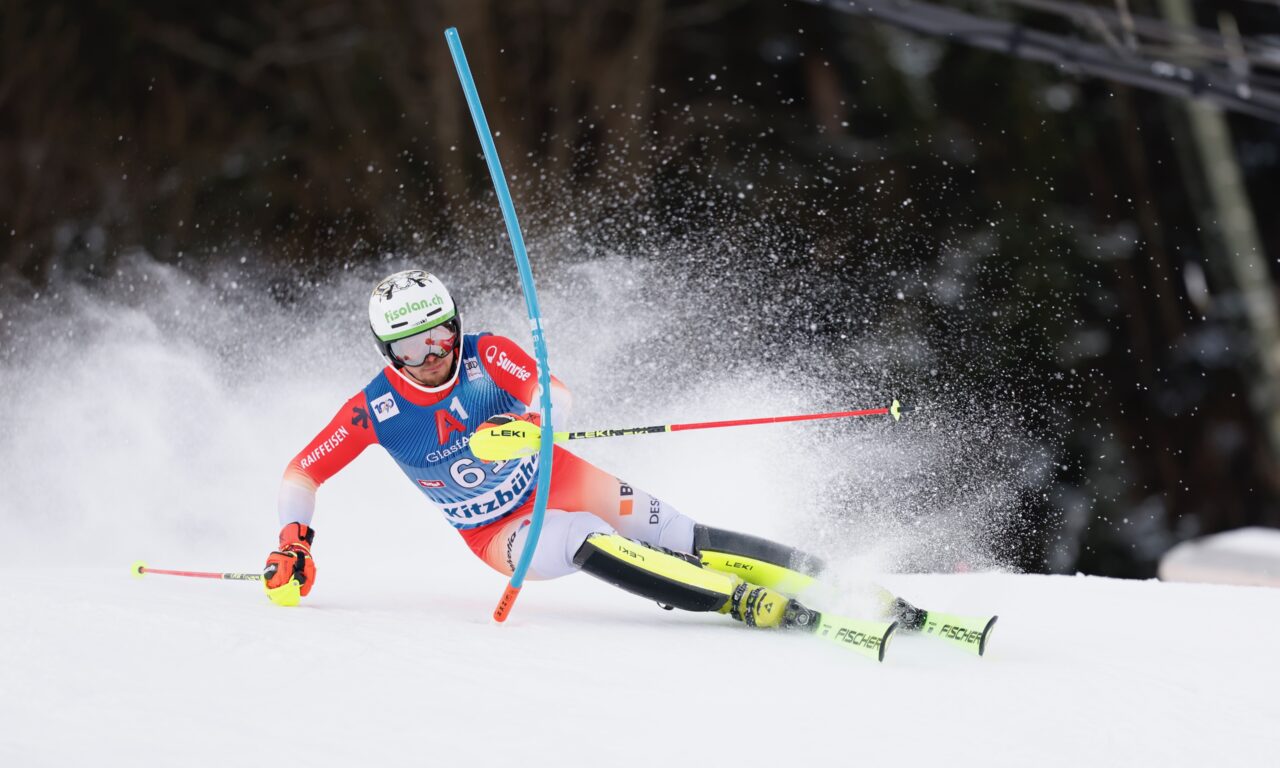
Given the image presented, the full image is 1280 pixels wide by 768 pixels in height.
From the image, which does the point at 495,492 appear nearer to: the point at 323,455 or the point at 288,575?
the point at 323,455

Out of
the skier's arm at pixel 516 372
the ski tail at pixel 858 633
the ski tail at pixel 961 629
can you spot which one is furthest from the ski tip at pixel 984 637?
the skier's arm at pixel 516 372

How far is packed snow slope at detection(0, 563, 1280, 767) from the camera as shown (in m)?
2.42

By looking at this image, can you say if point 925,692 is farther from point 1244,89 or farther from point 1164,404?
point 1164,404

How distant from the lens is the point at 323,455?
3924 millimetres

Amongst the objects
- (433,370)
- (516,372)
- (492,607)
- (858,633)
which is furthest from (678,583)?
(433,370)

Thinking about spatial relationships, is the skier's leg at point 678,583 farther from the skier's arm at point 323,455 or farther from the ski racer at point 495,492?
the skier's arm at point 323,455

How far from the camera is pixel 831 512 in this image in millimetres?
5559

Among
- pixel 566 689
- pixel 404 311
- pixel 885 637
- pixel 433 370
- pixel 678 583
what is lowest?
pixel 566 689

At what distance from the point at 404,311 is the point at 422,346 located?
0.11m

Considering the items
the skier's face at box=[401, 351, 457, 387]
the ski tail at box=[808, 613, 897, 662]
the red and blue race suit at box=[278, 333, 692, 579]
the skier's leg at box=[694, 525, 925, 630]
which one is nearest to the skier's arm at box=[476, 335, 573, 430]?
the red and blue race suit at box=[278, 333, 692, 579]

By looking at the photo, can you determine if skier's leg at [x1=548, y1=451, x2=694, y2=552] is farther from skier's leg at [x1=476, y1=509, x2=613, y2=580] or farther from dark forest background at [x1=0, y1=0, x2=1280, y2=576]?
dark forest background at [x1=0, y1=0, x2=1280, y2=576]

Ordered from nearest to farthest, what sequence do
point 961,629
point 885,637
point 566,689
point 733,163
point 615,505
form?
point 566,689 → point 885,637 → point 961,629 → point 615,505 → point 733,163

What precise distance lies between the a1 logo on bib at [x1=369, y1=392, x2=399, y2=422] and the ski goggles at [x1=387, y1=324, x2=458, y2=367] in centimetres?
14

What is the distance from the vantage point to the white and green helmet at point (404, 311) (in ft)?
12.3
